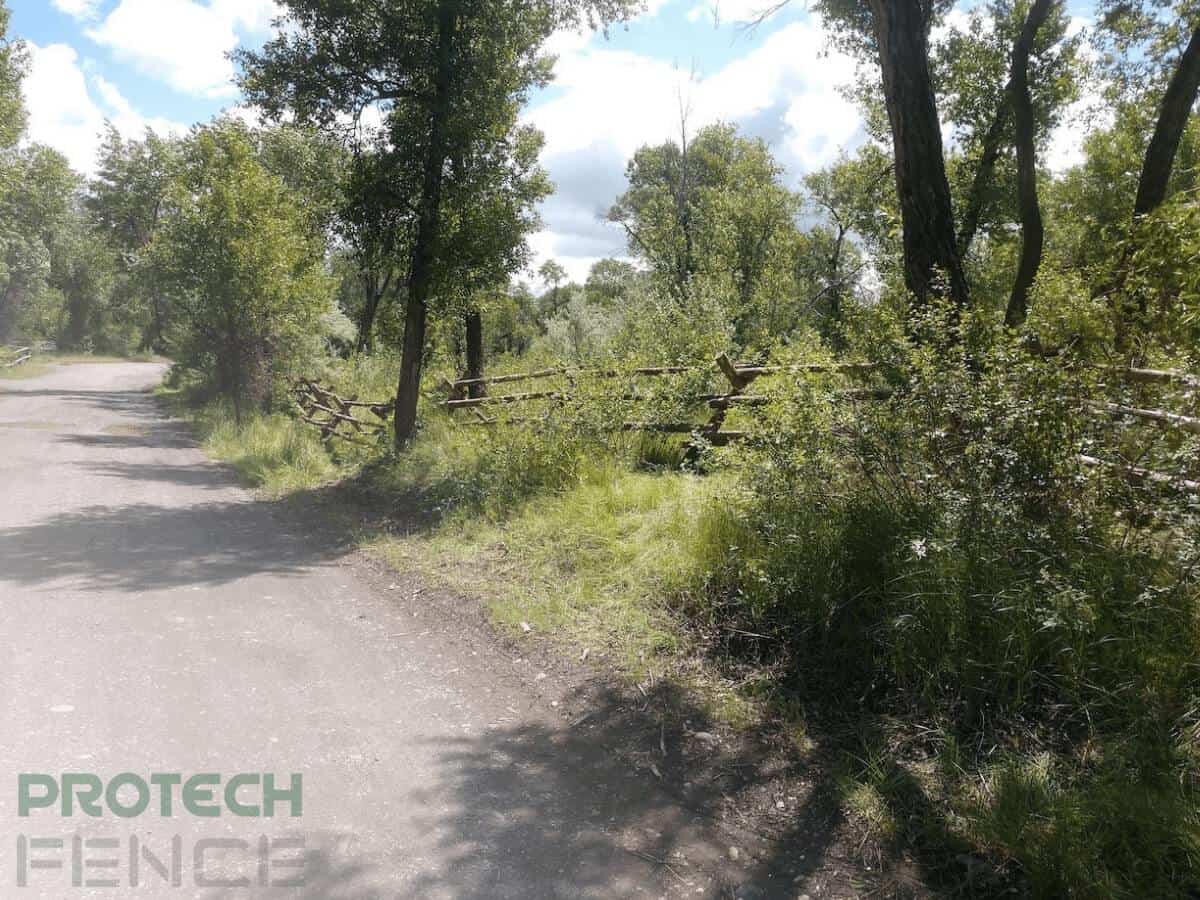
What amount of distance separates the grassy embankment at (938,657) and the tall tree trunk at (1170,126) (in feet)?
25.8

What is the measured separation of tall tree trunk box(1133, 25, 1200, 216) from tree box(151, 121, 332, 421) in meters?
15.2

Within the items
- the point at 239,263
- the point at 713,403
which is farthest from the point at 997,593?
the point at 239,263

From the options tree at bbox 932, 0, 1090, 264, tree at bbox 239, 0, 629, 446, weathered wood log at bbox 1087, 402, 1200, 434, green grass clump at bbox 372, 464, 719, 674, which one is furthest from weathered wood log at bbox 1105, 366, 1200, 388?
tree at bbox 932, 0, 1090, 264

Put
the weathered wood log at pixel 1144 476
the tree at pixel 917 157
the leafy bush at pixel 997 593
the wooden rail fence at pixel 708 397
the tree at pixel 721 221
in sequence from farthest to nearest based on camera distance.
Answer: the tree at pixel 721 221
the wooden rail fence at pixel 708 397
the tree at pixel 917 157
the weathered wood log at pixel 1144 476
the leafy bush at pixel 997 593

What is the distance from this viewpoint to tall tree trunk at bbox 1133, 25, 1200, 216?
9.69 meters

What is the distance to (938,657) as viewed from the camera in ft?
13.5

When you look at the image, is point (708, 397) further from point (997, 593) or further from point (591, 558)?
point (997, 593)

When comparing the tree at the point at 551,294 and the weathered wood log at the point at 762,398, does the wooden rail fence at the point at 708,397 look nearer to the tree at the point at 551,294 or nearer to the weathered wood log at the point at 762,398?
the weathered wood log at the point at 762,398

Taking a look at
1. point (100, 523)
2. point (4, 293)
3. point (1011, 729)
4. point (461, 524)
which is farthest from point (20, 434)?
point (4, 293)

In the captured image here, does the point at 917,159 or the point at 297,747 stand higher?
the point at 917,159

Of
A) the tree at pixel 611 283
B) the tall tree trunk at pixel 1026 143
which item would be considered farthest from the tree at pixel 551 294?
the tall tree trunk at pixel 1026 143

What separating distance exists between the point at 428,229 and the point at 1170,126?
1019cm

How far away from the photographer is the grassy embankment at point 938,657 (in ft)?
10.0

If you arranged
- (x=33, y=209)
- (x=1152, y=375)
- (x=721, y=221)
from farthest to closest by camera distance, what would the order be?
(x=33, y=209)
(x=721, y=221)
(x=1152, y=375)
